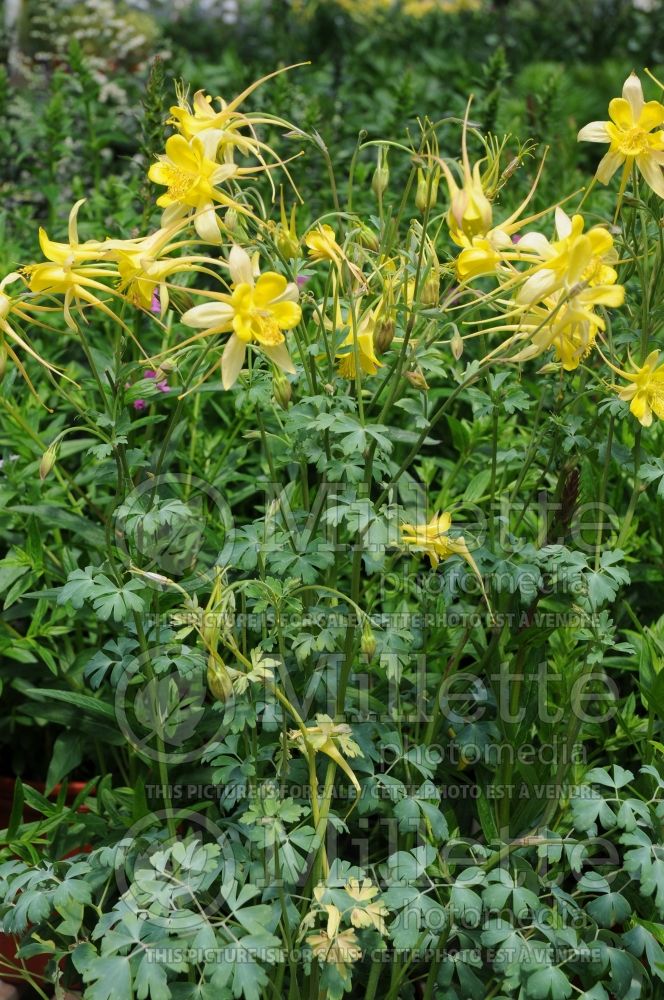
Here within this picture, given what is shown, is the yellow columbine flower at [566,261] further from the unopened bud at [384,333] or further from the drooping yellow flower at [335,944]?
the drooping yellow flower at [335,944]

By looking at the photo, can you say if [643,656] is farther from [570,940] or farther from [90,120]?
[90,120]

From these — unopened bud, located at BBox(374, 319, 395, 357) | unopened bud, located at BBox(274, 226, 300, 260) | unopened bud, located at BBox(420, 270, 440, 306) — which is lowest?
unopened bud, located at BBox(374, 319, 395, 357)

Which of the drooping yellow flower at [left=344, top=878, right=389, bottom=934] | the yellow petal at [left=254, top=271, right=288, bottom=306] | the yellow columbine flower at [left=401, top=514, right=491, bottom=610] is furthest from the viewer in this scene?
the yellow columbine flower at [left=401, top=514, right=491, bottom=610]

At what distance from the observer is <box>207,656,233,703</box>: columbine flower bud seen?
1404mm

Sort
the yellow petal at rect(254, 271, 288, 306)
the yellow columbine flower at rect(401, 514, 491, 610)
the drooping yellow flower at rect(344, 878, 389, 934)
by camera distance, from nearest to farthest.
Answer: the yellow petal at rect(254, 271, 288, 306) → the drooping yellow flower at rect(344, 878, 389, 934) → the yellow columbine flower at rect(401, 514, 491, 610)


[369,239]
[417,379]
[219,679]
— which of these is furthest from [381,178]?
[219,679]

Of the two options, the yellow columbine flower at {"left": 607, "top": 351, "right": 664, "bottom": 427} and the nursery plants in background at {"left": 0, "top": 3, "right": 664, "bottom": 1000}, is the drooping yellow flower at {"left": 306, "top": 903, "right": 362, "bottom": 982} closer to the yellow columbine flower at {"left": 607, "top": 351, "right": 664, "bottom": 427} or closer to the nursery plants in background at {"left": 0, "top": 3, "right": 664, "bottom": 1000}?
the nursery plants in background at {"left": 0, "top": 3, "right": 664, "bottom": 1000}

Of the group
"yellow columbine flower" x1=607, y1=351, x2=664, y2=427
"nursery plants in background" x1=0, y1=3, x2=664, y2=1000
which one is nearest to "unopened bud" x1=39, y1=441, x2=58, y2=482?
"nursery plants in background" x1=0, y1=3, x2=664, y2=1000

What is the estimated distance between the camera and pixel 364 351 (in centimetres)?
161

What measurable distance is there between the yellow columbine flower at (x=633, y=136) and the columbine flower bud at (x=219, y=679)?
0.89 metres

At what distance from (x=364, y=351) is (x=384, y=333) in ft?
0.26

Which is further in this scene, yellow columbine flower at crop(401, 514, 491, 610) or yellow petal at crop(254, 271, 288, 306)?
yellow columbine flower at crop(401, 514, 491, 610)

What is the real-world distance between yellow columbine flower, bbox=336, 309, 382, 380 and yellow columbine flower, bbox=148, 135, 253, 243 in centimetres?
25

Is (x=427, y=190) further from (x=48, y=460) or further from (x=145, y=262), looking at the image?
(x=48, y=460)
